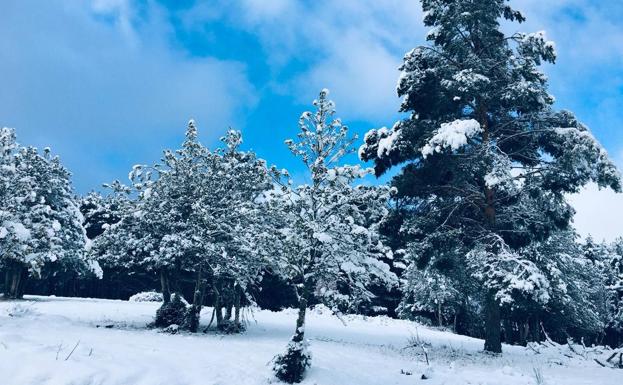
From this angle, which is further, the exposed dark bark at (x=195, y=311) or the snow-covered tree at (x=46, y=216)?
the snow-covered tree at (x=46, y=216)

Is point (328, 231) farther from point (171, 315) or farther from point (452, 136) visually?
point (171, 315)

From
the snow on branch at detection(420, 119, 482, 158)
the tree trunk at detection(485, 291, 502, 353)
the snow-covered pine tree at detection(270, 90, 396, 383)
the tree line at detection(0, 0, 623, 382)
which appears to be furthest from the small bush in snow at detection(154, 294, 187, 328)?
the tree trunk at detection(485, 291, 502, 353)

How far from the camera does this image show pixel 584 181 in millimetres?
14539

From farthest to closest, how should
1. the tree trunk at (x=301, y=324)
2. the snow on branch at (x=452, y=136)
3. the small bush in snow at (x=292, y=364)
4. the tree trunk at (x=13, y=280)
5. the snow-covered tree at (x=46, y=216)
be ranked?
the tree trunk at (x=13, y=280) < the snow-covered tree at (x=46, y=216) < the snow on branch at (x=452, y=136) < the tree trunk at (x=301, y=324) < the small bush in snow at (x=292, y=364)

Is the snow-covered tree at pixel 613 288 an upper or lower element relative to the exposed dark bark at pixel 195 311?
upper

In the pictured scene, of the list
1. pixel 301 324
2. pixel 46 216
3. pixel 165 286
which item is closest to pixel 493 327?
pixel 301 324

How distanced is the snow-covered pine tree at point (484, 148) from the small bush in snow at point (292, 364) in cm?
681

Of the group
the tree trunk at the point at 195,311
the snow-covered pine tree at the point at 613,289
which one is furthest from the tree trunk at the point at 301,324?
the snow-covered pine tree at the point at 613,289

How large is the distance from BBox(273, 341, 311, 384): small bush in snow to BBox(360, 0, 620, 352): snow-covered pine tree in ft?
22.3

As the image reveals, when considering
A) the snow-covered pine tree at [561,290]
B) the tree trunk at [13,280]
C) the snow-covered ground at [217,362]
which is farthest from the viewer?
the tree trunk at [13,280]

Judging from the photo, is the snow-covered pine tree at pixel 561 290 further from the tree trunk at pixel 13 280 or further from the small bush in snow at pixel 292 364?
the tree trunk at pixel 13 280

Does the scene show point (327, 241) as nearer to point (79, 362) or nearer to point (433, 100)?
point (79, 362)

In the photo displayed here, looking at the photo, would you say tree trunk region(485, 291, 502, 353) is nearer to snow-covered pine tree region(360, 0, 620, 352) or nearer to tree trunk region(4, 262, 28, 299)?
snow-covered pine tree region(360, 0, 620, 352)

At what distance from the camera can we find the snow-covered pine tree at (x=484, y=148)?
1452 centimetres
